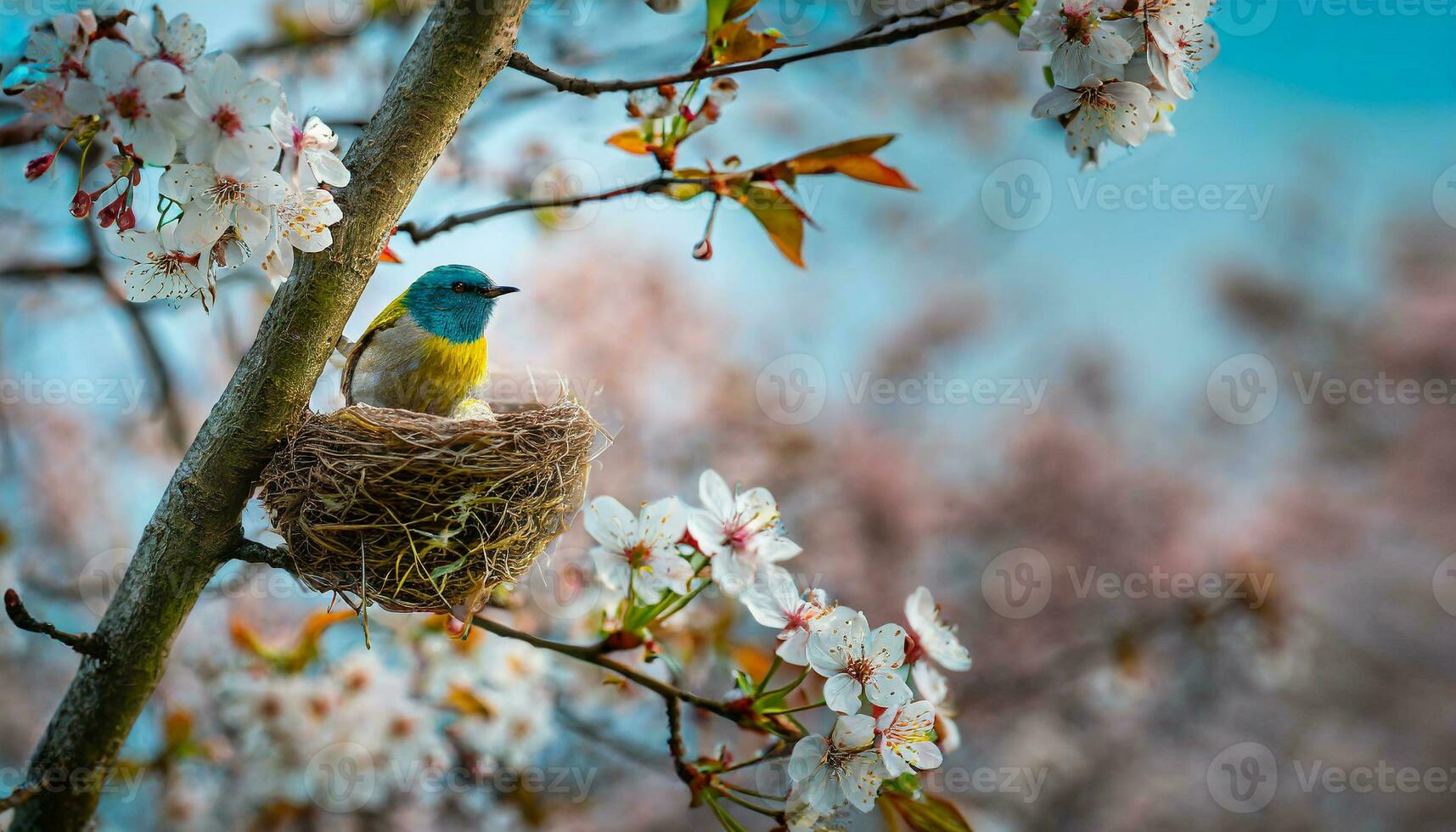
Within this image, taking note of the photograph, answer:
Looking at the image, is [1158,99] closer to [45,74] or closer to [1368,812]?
[45,74]

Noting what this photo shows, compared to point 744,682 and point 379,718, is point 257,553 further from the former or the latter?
point 379,718

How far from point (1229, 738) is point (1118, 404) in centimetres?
256

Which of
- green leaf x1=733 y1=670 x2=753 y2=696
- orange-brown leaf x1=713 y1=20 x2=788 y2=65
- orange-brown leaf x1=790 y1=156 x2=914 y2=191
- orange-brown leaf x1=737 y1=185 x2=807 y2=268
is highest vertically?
orange-brown leaf x1=713 y1=20 x2=788 y2=65

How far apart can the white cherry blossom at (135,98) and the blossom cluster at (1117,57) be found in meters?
1.15

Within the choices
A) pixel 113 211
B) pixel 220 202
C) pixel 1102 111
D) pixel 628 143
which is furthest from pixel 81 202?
pixel 1102 111

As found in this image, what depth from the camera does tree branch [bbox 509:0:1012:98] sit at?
136 cm

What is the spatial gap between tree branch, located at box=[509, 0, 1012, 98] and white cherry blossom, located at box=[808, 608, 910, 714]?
0.85 meters

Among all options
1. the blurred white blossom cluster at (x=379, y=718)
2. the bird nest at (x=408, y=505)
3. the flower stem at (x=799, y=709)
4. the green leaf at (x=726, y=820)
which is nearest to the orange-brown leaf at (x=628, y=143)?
the bird nest at (x=408, y=505)

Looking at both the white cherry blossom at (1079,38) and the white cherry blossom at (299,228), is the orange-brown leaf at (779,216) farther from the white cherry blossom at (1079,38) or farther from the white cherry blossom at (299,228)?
the white cherry blossom at (299,228)

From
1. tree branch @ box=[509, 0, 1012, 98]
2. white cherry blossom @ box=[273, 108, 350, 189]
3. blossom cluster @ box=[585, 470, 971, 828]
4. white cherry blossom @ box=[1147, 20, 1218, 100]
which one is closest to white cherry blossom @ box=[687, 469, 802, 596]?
blossom cluster @ box=[585, 470, 971, 828]

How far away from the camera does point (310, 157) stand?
1.22 m

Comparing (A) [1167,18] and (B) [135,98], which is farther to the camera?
(A) [1167,18]

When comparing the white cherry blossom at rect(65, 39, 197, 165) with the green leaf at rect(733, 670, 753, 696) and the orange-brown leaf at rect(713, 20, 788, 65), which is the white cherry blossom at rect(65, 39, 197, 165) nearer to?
the orange-brown leaf at rect(713, 20, 788, 65)

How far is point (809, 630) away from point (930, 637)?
1.04 feet
